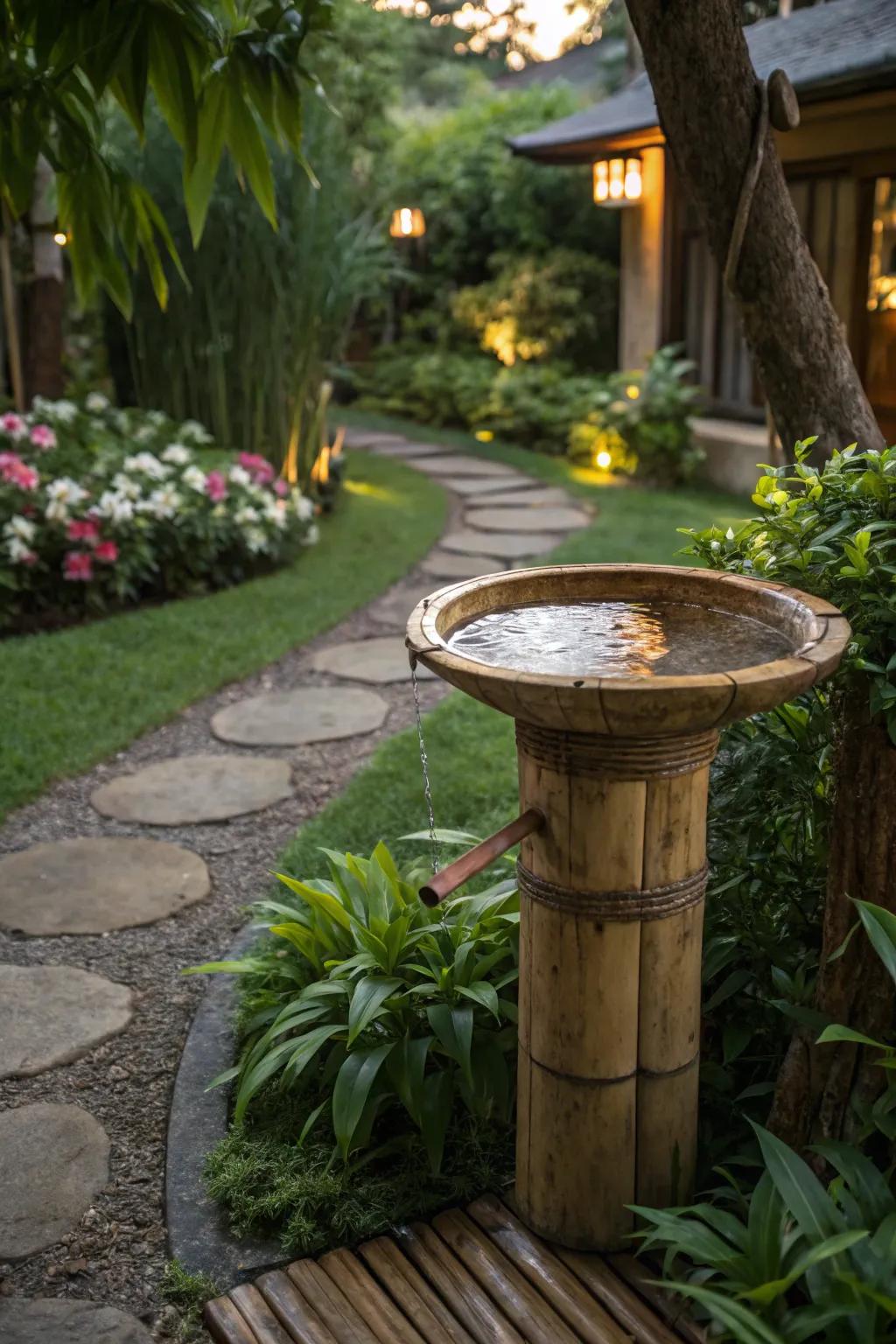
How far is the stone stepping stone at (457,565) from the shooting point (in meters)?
7.07

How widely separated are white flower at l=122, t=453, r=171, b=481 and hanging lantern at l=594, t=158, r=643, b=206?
5.36m

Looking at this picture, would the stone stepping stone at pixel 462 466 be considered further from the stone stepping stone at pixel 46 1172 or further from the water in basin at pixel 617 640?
the stone stepping stone at pixel 46 1172

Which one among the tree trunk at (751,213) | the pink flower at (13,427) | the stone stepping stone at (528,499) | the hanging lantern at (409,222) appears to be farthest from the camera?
the hanging lantern at (409,222)

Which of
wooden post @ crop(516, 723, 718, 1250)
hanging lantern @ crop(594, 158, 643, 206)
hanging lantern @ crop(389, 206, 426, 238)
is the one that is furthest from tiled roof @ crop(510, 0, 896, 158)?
wooden post @ crop(516, 723, 718, 1250)

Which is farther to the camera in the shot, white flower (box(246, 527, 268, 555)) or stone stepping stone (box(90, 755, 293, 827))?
white flower (box(246, 527, 268, 555))

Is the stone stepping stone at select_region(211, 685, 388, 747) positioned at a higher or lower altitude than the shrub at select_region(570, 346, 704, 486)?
lower

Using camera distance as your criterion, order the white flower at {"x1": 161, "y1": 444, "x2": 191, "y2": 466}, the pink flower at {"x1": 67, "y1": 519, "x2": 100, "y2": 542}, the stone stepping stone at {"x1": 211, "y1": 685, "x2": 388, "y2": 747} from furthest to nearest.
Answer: the white flower at {"x1": 161, "y1": 444, "x2": 191, "y2": 466}
the pink flower at {"x1": 67, "y1": 519, "x2": 100, "y2": 542}
the stone stepping stone at {"x1": 211, "y1": 685, "x2": 388, "y2": 747}

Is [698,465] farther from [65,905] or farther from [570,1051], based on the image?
[570,1051]

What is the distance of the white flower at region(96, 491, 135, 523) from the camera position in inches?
239

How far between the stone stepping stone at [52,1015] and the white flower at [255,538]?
381cm

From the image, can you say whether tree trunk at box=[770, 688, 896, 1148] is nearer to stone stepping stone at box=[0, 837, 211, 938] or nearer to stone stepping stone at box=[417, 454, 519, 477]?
stone stepping stone at box=[0, 837, 211, 938]

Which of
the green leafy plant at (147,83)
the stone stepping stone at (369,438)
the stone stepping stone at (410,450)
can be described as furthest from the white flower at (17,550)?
the stone stepping stone at (369,438)

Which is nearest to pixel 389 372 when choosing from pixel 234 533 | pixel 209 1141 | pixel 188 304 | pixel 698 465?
pixel 698 465

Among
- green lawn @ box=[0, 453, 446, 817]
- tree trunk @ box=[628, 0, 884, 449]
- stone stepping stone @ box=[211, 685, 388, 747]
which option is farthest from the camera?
stone stepping stone @ box=[211, 685, 388, 747]
